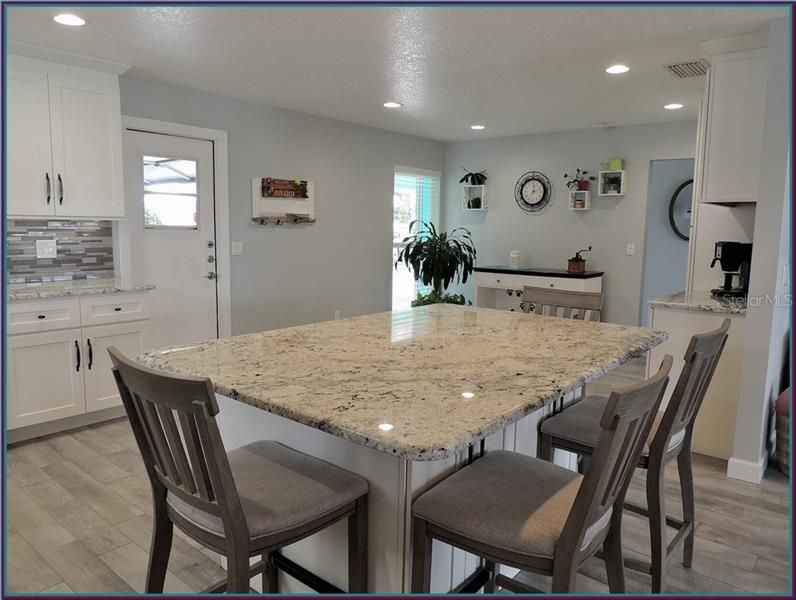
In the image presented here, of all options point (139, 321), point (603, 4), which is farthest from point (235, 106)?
point (603, 4)

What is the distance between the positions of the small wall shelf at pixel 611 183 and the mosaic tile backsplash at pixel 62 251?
451cm

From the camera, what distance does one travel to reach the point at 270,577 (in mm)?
1879

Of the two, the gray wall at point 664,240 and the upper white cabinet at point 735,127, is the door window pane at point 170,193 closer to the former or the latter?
the upper white cabinet at point 735,127

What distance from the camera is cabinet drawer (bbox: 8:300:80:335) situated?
329 centimetres

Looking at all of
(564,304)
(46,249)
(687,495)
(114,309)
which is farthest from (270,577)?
(46,249)

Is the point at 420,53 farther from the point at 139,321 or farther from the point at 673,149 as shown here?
the point at 673,149

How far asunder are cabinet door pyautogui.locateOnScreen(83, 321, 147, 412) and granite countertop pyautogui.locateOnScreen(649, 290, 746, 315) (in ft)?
10.8

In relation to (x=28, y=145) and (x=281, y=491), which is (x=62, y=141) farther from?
(x=281, y=491)

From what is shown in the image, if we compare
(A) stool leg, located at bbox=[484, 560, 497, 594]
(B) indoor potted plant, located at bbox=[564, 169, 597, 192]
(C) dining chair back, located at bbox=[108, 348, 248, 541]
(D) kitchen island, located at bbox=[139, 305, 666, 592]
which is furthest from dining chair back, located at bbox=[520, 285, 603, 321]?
(B) indoor potted plant, located at bbox=[564, 169, 597, 192]

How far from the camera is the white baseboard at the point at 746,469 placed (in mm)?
2980

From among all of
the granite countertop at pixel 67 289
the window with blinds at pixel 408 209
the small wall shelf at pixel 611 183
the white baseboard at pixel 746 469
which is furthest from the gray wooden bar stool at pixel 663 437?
the window with blinds at pixel 408 209

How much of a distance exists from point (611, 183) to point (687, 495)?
165 inches

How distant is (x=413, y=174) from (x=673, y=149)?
8.83 ft

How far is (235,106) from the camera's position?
4.71m
